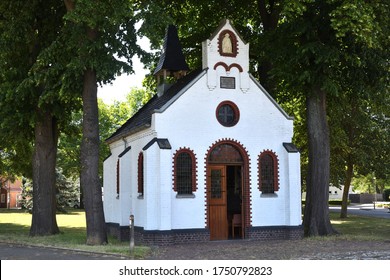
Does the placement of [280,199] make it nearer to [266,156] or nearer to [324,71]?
[266,156]

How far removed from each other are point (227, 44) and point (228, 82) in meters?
1.66

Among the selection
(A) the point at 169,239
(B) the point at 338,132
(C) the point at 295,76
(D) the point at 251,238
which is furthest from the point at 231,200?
(B) the point at 338,132

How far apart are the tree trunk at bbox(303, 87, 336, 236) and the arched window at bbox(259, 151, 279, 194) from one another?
7.15ft

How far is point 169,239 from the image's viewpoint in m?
20.5

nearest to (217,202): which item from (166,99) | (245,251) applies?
(245,251)

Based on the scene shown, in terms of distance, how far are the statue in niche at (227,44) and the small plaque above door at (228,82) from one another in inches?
48.0

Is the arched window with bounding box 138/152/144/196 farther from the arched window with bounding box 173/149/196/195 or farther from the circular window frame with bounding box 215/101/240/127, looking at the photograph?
the circular window frame with bounding box 215/101/240/127

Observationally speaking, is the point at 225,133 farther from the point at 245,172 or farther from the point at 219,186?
the point at 219,186

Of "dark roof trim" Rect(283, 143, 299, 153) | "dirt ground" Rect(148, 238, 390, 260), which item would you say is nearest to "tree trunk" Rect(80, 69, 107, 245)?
"dirt ground" Rect(148, 238, 390, 260)

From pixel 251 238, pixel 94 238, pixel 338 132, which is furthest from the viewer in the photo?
pixel 338 132

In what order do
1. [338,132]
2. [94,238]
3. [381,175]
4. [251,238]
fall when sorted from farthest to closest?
[381,175] → [338,132] → [251,238] → [94,238]

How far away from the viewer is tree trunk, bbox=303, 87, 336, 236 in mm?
23844

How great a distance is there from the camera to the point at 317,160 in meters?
24.0

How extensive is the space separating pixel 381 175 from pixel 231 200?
21.9 meters
